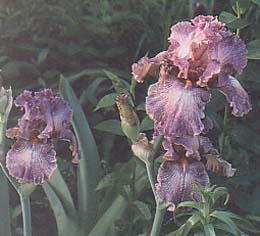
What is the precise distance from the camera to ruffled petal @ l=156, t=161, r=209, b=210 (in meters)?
1.54

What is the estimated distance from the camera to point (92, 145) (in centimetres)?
207

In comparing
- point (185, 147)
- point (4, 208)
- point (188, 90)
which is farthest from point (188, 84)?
point (4, 208)

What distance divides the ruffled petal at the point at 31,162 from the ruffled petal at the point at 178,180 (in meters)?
0.27

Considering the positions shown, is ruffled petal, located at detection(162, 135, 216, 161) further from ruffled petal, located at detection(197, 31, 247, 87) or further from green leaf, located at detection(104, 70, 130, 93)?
green leaf, located at detection(104, 70, 130, 93)

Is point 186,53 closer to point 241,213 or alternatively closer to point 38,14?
point 241,213

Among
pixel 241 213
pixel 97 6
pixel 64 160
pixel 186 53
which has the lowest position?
pixel 241 213

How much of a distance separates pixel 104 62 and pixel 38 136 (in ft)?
3.31

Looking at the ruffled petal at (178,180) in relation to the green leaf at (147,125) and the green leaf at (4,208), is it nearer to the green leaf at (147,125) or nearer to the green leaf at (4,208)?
the green leaf at (147,125)

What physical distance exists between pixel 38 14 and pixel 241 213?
111cm

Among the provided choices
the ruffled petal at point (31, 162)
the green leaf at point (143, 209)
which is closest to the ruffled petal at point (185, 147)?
the ruffled petal at point (31, 162)

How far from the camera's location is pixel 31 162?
1.63m

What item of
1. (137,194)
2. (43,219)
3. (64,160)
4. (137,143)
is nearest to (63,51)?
(64,160)

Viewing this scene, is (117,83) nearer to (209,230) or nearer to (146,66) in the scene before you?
(146,66)

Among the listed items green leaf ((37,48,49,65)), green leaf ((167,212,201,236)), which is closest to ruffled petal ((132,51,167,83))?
green leaf ((167,212,201,236))
